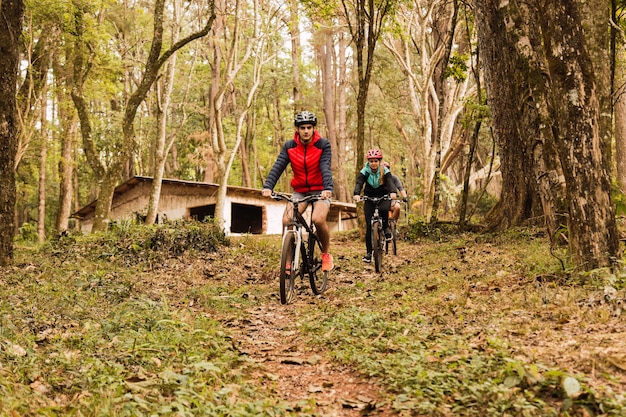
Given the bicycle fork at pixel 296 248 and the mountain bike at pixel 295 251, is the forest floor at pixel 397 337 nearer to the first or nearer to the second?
the mountain bike at pixel 295 251

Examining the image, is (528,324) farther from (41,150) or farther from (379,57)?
(379,57)

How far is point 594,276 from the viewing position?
6.21 m

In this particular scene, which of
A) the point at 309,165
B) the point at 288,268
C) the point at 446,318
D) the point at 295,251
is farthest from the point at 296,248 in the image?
Answer: the point at 446,318

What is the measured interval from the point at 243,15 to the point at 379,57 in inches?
455

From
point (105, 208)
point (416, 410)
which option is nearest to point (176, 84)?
point (105, 208)

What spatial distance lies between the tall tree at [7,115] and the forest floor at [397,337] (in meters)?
1.00

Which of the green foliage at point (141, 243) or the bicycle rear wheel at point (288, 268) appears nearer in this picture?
the bicycle rear wheel at point (288, 268)

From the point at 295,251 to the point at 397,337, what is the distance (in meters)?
2.88

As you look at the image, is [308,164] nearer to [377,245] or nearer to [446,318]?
[377,245]

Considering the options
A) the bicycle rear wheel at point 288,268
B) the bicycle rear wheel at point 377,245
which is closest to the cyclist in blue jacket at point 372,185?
the bicycle rear wheel at point 377,245

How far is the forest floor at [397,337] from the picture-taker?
3.80 metres

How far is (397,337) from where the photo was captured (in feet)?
17.9

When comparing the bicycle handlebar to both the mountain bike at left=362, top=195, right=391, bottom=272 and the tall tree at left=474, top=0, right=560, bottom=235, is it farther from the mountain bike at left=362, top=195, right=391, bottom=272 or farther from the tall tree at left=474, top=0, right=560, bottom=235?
the tall tree at left=474, top=0, right=560, bottom=235

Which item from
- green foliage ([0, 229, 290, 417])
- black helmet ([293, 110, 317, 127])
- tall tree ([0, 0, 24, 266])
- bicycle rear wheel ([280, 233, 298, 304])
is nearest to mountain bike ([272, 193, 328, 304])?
bicycle rear wheel ([280, 233, 298, 304])
